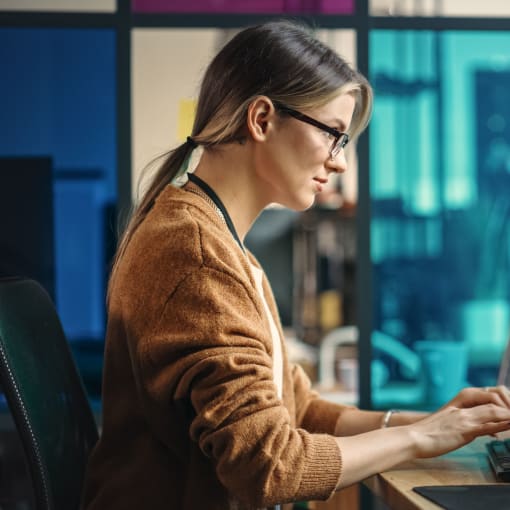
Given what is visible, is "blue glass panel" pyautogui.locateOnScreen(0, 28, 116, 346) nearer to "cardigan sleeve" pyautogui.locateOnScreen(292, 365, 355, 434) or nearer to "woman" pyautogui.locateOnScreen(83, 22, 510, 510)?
"cardigan sleeve" pyautogui.locateOnScreen(292, 365, 355, 434)

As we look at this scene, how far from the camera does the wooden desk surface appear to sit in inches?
43.0

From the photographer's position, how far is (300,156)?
1.33 meters

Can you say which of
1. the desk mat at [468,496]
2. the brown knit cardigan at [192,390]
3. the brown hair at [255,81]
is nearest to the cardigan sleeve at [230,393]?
the brown knit cardigan at [192,390]

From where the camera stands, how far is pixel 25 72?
3000 mm

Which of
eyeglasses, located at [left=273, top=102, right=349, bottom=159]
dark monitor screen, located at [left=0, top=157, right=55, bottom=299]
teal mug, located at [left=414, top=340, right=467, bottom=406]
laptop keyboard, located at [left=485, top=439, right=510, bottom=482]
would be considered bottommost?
teal mug, located at [left=414, top=340, right=467, bottom=406]

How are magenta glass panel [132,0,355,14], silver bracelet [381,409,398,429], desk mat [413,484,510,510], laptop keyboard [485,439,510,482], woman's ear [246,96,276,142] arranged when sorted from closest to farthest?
desk mat [413,484,510,510]
laptop keyboard [485,439,510,482]
woman's ear [246,96,276,142]
silver bracelet [381,409,398,429]
magenta glass panel [132,0,355,14]

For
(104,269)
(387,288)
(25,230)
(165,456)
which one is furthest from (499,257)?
(165,456)

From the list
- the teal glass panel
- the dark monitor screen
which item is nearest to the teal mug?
the teal glass panel

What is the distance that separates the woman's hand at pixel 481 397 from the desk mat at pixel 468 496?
0.25 metres

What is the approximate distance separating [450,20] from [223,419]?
2.30 metres

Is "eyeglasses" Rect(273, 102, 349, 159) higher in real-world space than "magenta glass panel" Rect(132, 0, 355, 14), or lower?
lower

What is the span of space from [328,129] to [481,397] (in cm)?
50

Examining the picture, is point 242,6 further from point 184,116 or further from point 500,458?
point 500,458

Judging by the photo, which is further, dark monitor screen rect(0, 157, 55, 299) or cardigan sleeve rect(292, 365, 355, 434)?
dark monitor screen rect(0, 157, 55, 299)
